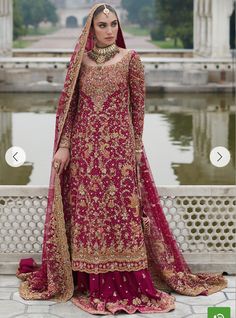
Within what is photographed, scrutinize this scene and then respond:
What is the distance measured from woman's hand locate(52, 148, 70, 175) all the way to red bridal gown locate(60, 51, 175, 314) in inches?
1.8

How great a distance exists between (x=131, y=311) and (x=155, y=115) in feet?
27.5

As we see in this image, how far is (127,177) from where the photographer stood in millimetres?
3082

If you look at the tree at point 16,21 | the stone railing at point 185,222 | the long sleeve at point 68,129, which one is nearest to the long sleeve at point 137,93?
the long sleeve at point 68,129

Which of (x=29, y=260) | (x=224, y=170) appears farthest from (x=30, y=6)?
(x=29, y=260)

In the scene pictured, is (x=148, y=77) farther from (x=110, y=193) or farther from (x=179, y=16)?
(x=110, y=193)

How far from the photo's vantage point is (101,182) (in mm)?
3068

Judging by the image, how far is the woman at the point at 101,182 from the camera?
10.1ft

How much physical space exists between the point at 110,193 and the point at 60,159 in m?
0.24

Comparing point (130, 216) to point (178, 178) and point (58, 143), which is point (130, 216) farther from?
point (178, 178)

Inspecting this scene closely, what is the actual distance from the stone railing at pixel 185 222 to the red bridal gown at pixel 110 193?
0.36 metres

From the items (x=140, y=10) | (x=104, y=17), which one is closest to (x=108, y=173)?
(x=104, y=17)

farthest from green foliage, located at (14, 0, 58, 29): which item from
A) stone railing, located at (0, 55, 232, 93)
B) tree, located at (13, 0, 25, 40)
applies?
stone railing, located at (0, 55, 232, 93)

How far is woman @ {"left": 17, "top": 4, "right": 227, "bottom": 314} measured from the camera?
3064 mm

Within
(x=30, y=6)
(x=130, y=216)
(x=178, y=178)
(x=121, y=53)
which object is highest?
(x=30, y=6)
